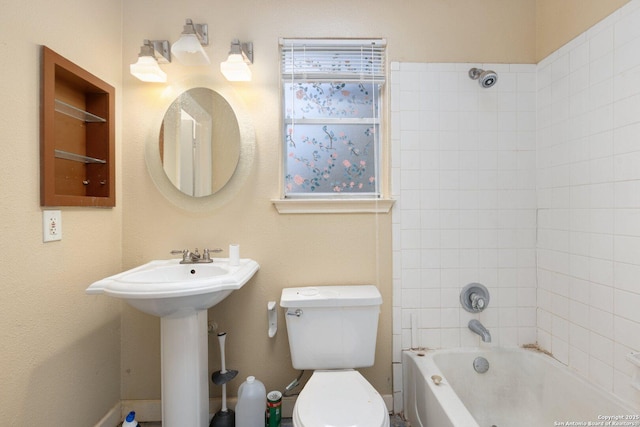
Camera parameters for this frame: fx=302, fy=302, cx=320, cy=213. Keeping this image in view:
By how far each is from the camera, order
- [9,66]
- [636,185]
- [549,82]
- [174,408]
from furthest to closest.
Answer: [549,82]
[174,408]
[636,185]
[9,66]

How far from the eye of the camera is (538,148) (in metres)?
1.67

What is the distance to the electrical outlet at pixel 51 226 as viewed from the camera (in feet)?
3.83

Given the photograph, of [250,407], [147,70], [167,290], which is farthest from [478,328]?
[147,70]

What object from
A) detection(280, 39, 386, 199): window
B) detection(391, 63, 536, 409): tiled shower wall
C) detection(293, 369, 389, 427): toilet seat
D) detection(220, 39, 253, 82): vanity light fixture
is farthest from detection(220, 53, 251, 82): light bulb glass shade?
detection(293, 369, 389, 427): toilet seat

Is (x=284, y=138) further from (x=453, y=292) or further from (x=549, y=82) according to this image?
(x=549, y=82)

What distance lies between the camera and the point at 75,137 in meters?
1.40

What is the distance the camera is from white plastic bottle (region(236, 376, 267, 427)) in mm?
1463

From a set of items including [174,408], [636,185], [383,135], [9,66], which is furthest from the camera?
[383,135]

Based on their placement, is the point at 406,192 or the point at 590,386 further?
the point at 406,192

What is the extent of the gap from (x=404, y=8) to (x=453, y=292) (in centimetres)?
159

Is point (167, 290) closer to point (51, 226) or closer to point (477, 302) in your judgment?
point (51, 226)

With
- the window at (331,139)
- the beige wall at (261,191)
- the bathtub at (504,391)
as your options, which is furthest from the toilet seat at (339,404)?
the window at (331,139)

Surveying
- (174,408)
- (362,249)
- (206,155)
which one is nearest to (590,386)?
(362,249)

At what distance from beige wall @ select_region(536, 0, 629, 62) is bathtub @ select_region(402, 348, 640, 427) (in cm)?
159
